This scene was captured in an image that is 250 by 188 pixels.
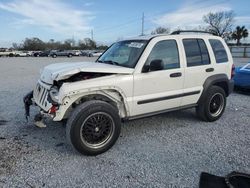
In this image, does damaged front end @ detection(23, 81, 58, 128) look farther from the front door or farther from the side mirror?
the side mirror

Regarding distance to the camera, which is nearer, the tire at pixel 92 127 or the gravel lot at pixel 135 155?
the gravel lot at pixel 135 155

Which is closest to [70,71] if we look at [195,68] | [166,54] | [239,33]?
[166,54]

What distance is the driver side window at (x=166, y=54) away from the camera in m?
4.75

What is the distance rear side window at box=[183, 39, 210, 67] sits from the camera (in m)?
5.18

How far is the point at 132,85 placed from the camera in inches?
175

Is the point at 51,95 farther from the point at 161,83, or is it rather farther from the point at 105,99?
the point at 161,83

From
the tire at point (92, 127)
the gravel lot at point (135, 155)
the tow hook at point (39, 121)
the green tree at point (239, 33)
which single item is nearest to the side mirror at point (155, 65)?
the tire at point (92, 127)

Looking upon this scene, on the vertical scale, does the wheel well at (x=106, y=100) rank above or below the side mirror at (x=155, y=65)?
below

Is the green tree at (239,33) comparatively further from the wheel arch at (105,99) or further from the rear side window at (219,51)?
the wheel arch at (105,99)

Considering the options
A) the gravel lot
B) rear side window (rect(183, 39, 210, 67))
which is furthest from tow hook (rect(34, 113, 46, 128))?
rear side window (rect(183, 39, 210, 67))

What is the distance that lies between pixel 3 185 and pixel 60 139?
5.16 feet

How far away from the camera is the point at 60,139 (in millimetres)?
4797

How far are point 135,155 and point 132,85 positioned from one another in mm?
1166

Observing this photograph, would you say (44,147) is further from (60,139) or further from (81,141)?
(81,141)
